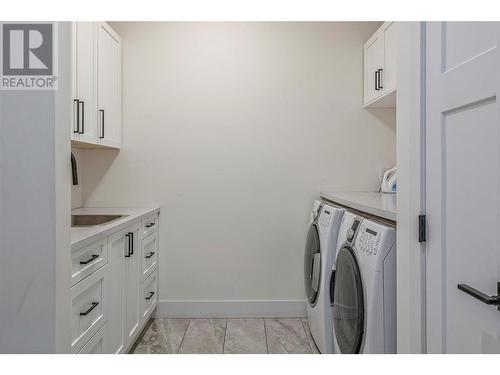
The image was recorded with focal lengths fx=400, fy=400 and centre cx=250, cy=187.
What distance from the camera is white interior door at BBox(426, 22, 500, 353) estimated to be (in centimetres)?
96

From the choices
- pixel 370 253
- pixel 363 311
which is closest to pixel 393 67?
pixel 370 253

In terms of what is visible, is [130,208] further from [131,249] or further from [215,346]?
[215,346]

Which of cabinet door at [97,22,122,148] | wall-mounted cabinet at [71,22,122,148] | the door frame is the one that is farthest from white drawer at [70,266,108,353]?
the door frame

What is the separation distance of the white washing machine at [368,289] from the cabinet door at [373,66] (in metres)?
1.28

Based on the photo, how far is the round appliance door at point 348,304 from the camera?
1.62 m

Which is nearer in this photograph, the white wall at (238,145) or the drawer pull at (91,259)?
the drawer pull at (91,259)

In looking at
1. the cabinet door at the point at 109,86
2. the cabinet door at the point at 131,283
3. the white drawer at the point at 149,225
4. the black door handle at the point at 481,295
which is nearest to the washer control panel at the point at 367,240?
the black door handle at the point at 481,295

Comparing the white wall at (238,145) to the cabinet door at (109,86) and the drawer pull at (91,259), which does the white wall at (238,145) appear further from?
the drawer pull at (91,259)

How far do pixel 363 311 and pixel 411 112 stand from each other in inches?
31.3

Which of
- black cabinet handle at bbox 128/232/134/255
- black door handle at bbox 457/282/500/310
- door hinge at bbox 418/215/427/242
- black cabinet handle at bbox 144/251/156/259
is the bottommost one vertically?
black cabinet handle at bbox 144/251/156/259

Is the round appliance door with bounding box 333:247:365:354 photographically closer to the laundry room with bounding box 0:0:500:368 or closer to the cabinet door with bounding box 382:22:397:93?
the laundry room with bounding box 0:0:500:368

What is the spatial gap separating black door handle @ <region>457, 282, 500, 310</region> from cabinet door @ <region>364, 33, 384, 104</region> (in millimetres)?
1913

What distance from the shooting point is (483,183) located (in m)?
0.99

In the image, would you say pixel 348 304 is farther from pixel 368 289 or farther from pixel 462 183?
pixel 462 183
